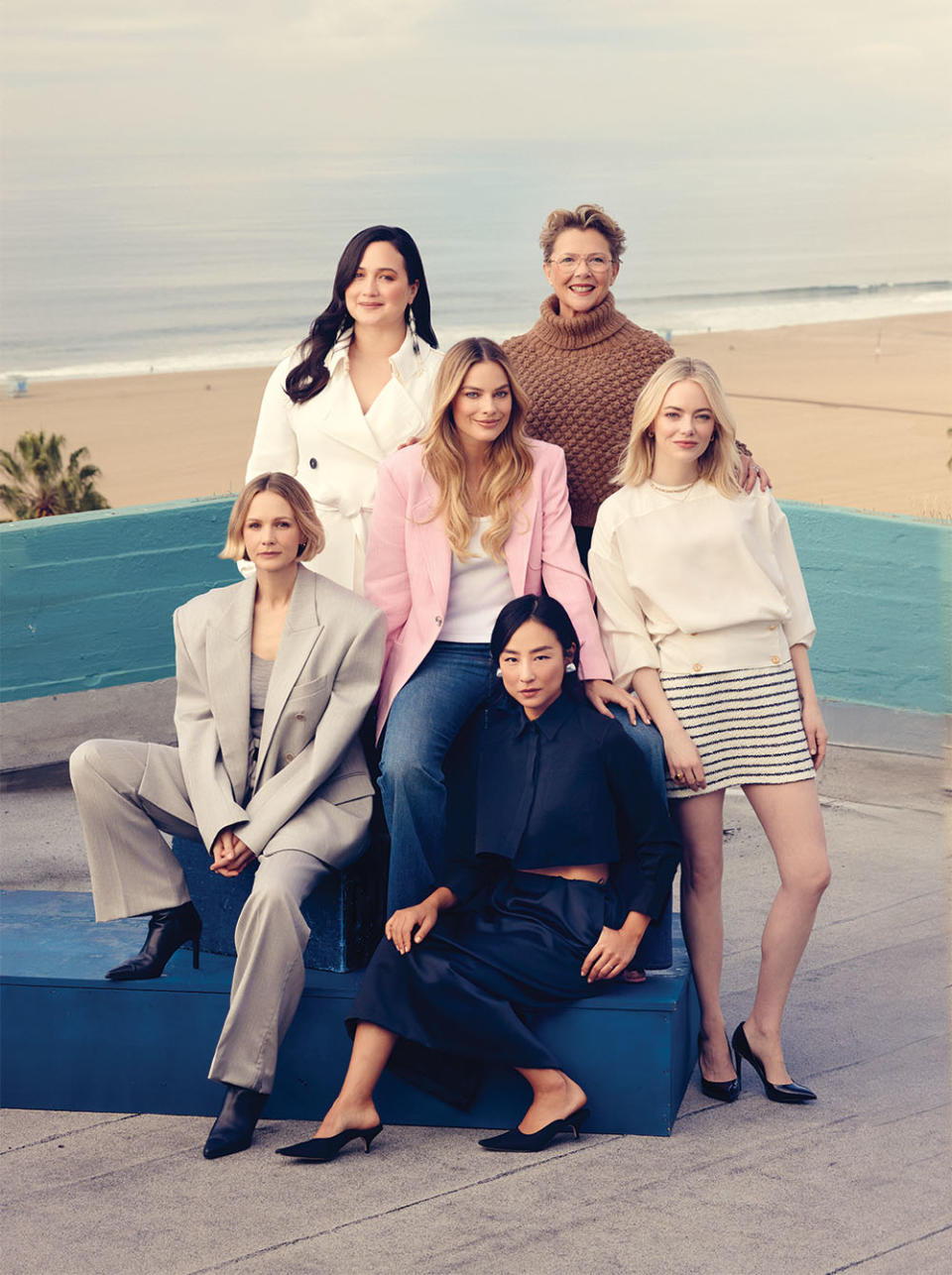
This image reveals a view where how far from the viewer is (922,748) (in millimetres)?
6496

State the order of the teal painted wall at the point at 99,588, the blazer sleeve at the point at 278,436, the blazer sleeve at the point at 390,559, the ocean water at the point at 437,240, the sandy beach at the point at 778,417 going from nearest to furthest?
the blazer sleeve at the point at 390,559, the blazer sleeve at the point at 278,436, the teal painted wall at the point at 99,588, the sandy beach at the point at 778,417, the ocean water at the point at 437,240

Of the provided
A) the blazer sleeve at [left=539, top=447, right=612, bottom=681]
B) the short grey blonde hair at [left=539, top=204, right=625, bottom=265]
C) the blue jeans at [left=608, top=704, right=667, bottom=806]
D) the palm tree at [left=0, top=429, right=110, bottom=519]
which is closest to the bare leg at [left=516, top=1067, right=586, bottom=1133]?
the blue jeans at [left=608, top=704, right=667, bottom=806]

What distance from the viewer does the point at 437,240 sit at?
3744 cm

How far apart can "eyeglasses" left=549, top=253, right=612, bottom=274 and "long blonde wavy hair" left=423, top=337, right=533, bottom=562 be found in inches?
15.3

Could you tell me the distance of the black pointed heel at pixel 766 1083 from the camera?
11.8ft

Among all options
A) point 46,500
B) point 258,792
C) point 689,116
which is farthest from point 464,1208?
point 689,116

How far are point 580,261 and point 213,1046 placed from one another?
213cm

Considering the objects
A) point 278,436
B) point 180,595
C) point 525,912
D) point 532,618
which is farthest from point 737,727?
point 180,595

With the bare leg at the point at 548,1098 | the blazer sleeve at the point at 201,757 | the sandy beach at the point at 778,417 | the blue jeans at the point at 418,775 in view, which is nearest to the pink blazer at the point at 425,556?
the blue jeans at the point at 418,775

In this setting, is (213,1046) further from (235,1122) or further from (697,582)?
(697,582)

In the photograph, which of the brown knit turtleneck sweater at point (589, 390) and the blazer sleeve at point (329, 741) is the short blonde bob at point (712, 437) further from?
the blazer sleeve at point (329, 741)

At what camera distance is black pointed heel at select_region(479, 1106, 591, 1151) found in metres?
3.38

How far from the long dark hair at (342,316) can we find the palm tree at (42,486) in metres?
7.99

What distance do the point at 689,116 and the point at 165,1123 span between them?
1786 inches
